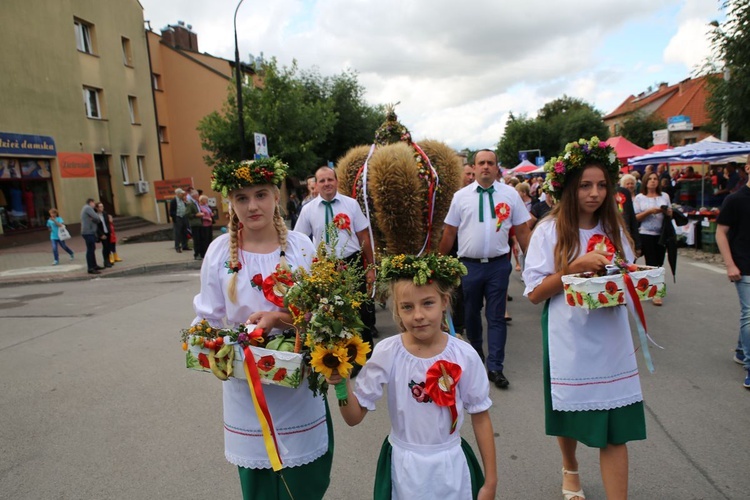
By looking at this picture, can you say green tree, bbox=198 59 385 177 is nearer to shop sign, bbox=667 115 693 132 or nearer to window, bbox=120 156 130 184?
window, bbox=120 156 130 184

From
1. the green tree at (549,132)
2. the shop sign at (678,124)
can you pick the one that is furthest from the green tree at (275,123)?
the green tree at (549,132)

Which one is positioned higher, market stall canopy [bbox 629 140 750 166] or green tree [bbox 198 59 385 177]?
green tree [bbox 198 59 385 177]

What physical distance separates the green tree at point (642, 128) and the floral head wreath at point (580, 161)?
49.6 m

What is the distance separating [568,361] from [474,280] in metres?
2.14

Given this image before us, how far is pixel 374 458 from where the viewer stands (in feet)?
11.3

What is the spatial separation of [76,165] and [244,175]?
21.5 m

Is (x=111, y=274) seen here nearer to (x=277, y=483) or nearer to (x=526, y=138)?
(x=277, y=483)

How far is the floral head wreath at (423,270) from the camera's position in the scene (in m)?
2.08

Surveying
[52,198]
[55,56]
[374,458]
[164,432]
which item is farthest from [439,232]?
[55,56]

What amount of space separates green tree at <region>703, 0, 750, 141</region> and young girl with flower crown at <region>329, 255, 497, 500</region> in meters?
14.0

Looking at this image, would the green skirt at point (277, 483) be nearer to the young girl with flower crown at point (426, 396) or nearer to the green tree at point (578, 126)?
the young girl with flower crown at point (426, 396)

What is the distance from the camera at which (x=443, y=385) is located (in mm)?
2074

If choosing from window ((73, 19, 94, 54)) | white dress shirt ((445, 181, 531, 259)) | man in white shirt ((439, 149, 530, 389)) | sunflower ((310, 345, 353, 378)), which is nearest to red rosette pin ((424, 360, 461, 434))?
sunflower ((310, 345, 353, 378))

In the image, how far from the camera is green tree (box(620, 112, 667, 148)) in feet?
151
